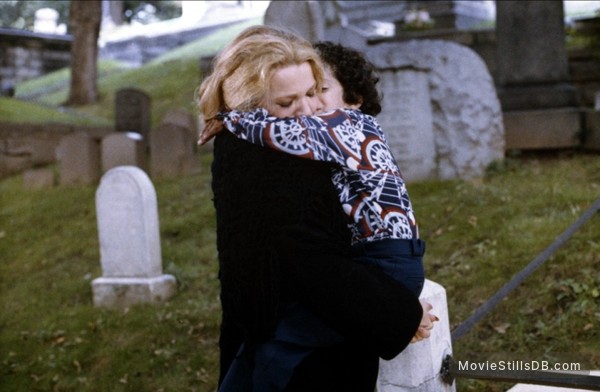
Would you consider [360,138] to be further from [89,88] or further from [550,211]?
[89,88]

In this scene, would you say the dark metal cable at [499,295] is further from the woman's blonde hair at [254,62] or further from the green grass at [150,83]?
the green grass at [150,83]

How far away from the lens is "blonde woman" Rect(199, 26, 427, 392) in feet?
5.59

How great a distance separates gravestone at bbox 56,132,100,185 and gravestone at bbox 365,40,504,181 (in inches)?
166

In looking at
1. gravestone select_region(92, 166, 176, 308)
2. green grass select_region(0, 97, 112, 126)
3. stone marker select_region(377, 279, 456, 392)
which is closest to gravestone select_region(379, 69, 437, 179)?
gravestone select_region(92, 166, 176, 308)

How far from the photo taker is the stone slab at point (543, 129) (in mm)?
7922

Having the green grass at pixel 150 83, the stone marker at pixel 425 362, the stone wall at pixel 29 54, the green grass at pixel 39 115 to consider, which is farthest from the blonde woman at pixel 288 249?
the stone wall at pixel 29 54

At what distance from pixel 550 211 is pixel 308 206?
4416 mm

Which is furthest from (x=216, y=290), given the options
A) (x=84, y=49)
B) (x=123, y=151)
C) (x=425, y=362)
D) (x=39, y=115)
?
(x=84, y=49)

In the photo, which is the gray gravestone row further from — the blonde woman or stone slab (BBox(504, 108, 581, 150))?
the blonde woman

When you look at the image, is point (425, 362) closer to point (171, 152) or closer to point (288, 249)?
point (288, 249)

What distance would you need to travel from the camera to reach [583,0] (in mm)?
19594

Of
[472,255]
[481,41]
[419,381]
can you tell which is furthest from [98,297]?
[481,41]

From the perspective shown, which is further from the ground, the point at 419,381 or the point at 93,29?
the point at 93,29

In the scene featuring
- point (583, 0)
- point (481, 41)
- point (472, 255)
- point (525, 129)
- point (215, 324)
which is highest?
point (583, 0)
